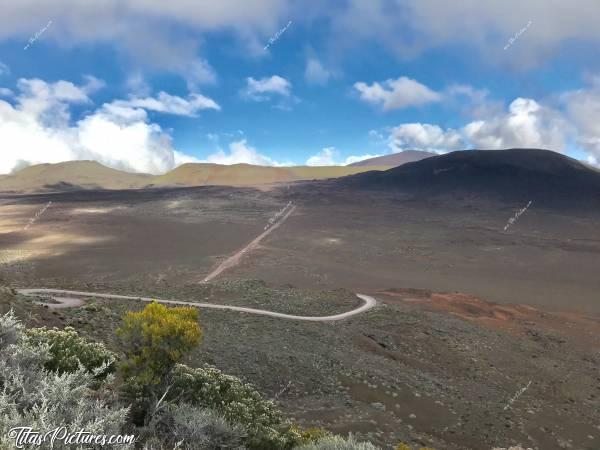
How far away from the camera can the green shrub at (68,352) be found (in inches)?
387

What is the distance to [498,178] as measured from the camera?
119125 millimetres

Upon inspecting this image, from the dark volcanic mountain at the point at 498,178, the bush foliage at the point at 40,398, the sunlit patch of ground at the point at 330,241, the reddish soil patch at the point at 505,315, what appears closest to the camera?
the bush foliage at the point at 40,398

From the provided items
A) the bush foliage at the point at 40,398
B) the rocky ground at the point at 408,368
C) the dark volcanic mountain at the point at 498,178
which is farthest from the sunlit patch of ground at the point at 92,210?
the bush foliage at the point at 40,398

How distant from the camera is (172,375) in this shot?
419 inches

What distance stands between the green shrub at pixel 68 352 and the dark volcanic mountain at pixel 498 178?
110m

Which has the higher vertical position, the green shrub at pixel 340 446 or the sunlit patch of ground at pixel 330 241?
the green shrub at pixel 340 446

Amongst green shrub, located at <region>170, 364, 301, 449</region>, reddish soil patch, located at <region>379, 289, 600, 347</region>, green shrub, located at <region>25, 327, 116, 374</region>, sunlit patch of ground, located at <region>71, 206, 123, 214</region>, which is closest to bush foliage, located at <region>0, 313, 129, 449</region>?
green shrub, located at <region>25, 327, 116, 374</region>

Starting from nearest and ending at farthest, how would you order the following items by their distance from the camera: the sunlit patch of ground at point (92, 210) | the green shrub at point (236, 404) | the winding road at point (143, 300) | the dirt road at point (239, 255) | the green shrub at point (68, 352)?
1. the green shrub at point (236, 404)
2. the green shrub at point (68, 352)
3. the winding road at point (143, 300)
4. the dirt road at point (239, 255)
5. the sunlit patch of ground at point (92, 210)

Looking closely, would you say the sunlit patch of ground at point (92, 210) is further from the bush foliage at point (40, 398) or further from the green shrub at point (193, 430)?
the green shrub at point (193, 430)

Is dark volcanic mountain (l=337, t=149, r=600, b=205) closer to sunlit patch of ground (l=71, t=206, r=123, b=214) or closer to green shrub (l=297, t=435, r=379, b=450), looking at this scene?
sunlit patch of ground (l=71, t=206, r=123, b=214)

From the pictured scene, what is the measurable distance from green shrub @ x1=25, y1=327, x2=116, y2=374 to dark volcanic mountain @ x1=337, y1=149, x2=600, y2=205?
10953 cm

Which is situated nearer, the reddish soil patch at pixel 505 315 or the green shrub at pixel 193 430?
the green shrub at pixel 193 430

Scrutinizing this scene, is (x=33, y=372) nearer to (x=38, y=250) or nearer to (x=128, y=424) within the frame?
(x=128, y=424)

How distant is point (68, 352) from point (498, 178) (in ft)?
409
